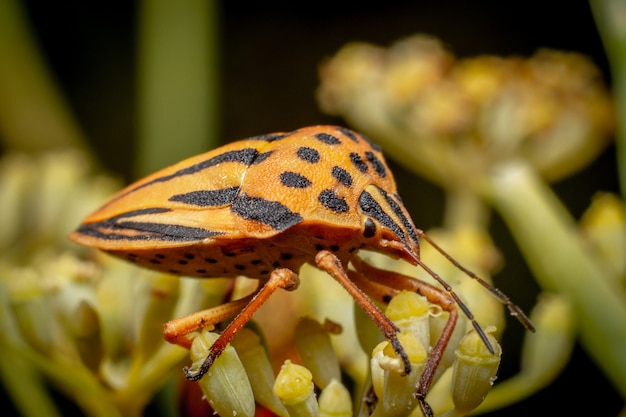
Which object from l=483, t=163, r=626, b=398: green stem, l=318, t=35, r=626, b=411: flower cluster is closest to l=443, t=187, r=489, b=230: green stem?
l=318, t=35, r=626, b=411: flower cluster

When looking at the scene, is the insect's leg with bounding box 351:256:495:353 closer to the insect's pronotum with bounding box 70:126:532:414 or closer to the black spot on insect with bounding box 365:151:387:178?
the insect's pronotum with bounding box 70:126:532:414

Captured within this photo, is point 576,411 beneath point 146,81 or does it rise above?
beneath

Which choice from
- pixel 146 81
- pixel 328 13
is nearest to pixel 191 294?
pixel 146 81

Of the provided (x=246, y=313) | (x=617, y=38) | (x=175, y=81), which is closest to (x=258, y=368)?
(x=246, y=313)

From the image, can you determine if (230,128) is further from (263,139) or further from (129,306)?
(263,139)

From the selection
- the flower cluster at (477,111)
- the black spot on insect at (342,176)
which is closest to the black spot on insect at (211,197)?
the black spot on insect at (342,176)

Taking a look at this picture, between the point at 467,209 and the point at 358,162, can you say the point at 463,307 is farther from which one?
the point at 467,209
